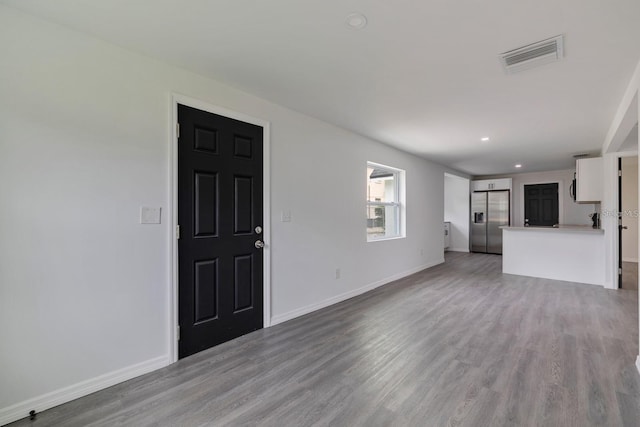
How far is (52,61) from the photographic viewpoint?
74.8 inches

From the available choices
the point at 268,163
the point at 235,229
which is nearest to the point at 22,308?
the point at 235,229

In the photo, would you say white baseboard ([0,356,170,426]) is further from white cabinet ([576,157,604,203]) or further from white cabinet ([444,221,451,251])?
white cabinet ([444,221,451,251])

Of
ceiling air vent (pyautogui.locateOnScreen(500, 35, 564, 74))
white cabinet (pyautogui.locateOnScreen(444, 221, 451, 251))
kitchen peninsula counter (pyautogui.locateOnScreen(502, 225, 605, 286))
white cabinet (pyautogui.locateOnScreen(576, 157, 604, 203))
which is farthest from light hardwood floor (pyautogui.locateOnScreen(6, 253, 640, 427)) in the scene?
white cabinet (pyautogui.locateOnScreen(444, 221, 451, 251))

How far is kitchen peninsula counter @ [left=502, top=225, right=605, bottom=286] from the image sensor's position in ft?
16.4

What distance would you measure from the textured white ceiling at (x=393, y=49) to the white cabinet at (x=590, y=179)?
1911 millimetres

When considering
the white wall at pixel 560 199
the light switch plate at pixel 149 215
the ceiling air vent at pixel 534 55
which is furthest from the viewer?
the white wall at pixel 560 199

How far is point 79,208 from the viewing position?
1.98 m

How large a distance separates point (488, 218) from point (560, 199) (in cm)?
→ 180

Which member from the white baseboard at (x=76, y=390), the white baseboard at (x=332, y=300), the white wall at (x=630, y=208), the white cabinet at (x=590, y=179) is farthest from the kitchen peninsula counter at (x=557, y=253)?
the white baseboard at (x=76, y=390)

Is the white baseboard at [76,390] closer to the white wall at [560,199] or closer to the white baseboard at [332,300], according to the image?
the white baseboard at [332,300]

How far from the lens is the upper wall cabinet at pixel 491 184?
8.46 meters

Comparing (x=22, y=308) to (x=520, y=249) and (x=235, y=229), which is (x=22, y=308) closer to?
(x=235, y=229)

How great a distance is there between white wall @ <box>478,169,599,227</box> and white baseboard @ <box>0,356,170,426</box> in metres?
9.44

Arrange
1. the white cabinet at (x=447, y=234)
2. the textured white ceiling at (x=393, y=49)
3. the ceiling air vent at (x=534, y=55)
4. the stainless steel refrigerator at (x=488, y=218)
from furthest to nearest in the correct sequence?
the white cabinet at (x=447, y=234)
the stainless steel refrigerator at (x=488, y=218)
the ceiling air vent at (x=534, y=55)
the textured white ceiling at (x=393, y=49)
